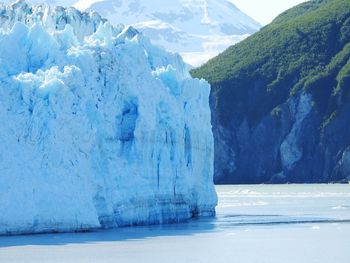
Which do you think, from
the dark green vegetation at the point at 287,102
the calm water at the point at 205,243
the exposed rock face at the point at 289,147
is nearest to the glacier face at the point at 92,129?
the calm water at the point at 205,243

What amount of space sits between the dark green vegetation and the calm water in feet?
190

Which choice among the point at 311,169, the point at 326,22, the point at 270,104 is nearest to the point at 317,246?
the point at 311,169

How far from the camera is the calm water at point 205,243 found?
28797 mm

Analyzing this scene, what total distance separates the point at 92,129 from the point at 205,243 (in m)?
4.76

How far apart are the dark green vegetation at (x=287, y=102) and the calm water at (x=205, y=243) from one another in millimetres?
57832

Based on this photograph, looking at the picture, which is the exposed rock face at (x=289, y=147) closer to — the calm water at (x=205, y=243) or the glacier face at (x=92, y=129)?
the glacier face at (x=92, y=129)

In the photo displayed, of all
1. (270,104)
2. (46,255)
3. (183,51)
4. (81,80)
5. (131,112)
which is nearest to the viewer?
(46,255)

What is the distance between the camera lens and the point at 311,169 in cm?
10006

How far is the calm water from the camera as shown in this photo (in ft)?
94.5

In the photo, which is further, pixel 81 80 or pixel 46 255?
pixel 81 80

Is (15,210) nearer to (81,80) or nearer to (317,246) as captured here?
(81,80)

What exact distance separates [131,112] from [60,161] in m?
5.26

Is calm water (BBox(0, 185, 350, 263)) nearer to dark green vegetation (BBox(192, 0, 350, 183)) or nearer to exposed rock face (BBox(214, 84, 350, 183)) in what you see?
exposed rock face (BBox(214, 84, 350, 183))

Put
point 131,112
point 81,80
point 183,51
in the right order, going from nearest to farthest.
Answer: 1. point 81,80
2. point 131,112
3. point 183,51
